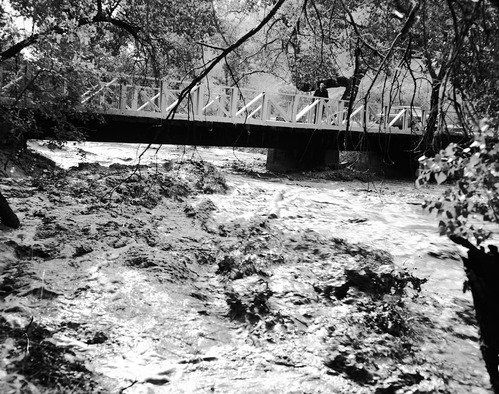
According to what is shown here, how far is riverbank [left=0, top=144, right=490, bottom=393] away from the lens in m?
4.40

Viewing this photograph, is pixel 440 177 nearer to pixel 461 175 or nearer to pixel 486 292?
pixel 461 175

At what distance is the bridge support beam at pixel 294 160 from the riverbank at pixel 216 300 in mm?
8034

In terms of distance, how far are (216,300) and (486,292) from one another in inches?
120

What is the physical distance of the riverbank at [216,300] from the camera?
4398 mm

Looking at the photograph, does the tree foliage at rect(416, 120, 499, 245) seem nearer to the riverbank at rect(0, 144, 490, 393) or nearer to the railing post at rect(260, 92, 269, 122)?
the riverbank at rect(0, 144, 490, 393)

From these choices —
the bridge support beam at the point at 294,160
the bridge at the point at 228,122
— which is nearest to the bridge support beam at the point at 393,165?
the bridge at the point at 228,122

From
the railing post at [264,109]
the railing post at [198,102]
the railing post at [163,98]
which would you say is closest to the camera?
the railing post at [163,98]

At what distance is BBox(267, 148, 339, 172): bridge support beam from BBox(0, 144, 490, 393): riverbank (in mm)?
8034

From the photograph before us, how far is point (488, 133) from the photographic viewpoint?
2.94 metres

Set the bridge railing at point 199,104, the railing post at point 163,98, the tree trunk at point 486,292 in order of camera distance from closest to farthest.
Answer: the tree trunk at point 486,292 < the bridge railing at point 199,104 < the railing post at point 163,98

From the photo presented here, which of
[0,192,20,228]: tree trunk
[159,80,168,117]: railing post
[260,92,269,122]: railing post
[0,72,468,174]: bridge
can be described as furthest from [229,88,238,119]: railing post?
[0,192,20,228]: tree trunk

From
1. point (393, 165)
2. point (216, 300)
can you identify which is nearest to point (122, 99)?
point (216, 300)

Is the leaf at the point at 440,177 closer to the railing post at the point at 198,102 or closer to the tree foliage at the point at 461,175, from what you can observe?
the tree foliage at the point at 461,175

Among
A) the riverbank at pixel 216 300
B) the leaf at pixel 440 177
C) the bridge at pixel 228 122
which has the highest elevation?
the bridge at pixel 228 122
